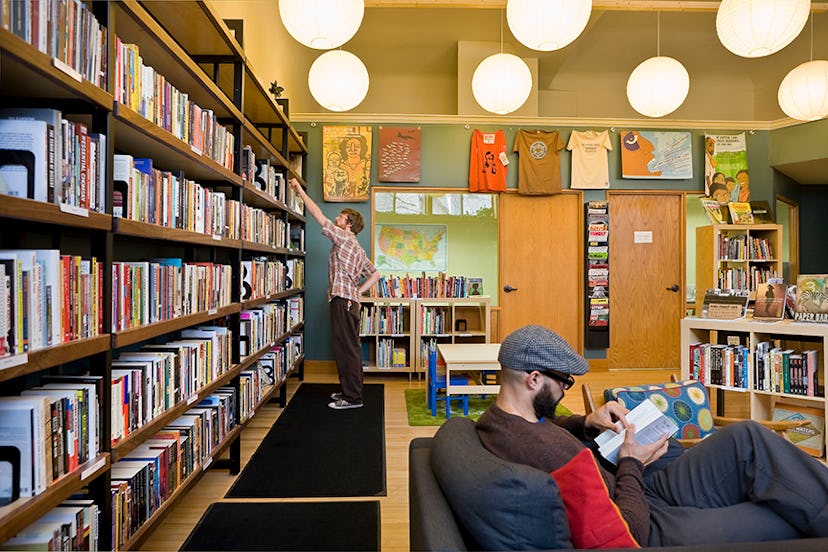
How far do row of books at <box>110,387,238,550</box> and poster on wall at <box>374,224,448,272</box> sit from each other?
3.71 metres

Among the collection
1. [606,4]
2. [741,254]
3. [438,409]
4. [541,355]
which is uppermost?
[606,4]

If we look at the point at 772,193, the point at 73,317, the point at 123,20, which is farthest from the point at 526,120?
the point at 73,317

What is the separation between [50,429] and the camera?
4.78ft

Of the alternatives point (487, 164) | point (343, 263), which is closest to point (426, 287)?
point (487, 164)

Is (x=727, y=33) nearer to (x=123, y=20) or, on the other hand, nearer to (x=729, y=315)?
(x=729, y=315)

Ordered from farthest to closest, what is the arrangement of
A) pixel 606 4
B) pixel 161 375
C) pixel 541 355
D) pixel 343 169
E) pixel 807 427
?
pixel 343 169 < pixel 606 4 < pixel 807 427 < pixel 161 375 < pixel 541 355

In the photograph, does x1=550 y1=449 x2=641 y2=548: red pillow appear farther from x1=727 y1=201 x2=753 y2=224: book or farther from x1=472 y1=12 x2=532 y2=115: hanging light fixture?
x1=727 y1=201 x2=753 y2=224: book

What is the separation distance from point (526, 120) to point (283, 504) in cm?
527

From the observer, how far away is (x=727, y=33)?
3.34 meters

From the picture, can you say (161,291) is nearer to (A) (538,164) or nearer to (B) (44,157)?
(B) (44,157)

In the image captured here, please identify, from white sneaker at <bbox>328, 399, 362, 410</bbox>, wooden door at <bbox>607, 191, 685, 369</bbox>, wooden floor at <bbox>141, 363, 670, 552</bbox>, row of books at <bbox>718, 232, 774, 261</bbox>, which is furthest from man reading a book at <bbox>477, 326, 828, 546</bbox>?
row of books at <bbox>718, 232, 774, 261</bbox>

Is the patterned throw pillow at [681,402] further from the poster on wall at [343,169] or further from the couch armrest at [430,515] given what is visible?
the poster on wall at [343,169]

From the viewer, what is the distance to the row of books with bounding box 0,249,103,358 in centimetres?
130

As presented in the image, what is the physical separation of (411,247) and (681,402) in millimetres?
4465
